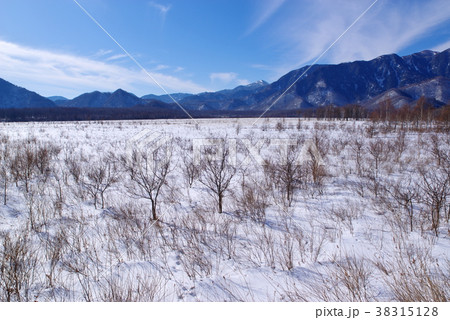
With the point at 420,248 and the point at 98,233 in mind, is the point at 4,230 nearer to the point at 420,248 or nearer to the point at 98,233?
the point at 98,233

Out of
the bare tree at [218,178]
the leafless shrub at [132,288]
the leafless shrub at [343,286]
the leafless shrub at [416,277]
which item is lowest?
the leafless shrub at [132,288]

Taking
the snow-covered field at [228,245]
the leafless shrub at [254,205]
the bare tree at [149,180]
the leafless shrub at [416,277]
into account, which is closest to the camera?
the leafless shrub at [416,277]

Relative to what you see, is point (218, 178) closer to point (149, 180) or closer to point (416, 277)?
point (149, 180)

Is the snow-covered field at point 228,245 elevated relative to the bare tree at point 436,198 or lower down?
lower down

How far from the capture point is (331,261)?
3084 mm

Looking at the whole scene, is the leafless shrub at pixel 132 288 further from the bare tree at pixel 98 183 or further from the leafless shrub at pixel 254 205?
the bare tree at pixel 98 183

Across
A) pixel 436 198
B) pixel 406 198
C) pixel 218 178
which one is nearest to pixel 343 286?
pixel 436 198

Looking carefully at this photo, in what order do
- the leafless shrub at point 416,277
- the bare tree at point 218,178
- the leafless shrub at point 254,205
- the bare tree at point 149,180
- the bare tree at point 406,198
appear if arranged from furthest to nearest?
1. the bare tree at point 218,178
2. the bare tree at point 149,180
3. the leafless shrub at point 254,205
4. the bare tree at point 406,198
5. the leafless shrub at point 416,277

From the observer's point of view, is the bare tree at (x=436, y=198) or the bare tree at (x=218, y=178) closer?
the bare tree at (x=436, y=198)

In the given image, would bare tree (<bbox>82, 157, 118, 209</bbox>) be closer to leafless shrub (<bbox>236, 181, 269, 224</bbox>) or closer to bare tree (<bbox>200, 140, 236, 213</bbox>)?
bare tree (<bbox>200, 140, 236, 213</bbox>)

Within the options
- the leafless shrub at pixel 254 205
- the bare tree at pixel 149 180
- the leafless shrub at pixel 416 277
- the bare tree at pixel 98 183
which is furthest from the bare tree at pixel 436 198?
the bare tree at pixel 98 183
